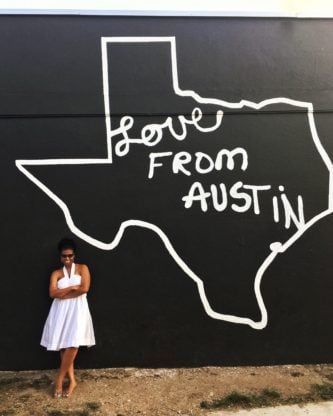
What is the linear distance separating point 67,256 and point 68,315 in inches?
22.7

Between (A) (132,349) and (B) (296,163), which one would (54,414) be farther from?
(B) (296,163)

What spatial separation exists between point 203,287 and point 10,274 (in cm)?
206

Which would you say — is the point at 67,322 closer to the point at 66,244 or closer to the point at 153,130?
the point at 66,244

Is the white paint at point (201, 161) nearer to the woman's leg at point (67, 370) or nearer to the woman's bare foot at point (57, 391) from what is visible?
the woman's leg at point (67, 370)

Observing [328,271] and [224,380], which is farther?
[328,271]

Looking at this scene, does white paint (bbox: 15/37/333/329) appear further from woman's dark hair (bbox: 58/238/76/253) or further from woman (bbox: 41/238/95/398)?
woman (bbox: 41/238/95/398)

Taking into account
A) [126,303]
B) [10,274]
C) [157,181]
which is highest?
[157,181]

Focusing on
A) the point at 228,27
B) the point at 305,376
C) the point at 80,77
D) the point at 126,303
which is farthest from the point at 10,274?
the point at 228,27

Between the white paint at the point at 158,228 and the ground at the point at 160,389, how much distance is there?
59 cm

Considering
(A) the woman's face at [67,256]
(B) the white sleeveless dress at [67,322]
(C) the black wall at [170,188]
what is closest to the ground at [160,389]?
(C) the black wall at [170,188]

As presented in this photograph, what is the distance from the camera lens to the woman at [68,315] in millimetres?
4109

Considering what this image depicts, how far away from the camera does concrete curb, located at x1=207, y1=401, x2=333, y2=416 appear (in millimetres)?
3726

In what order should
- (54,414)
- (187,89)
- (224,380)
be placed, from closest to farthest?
(54,414)
(224,380)
(187,89)

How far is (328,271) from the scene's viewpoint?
4699 mm
